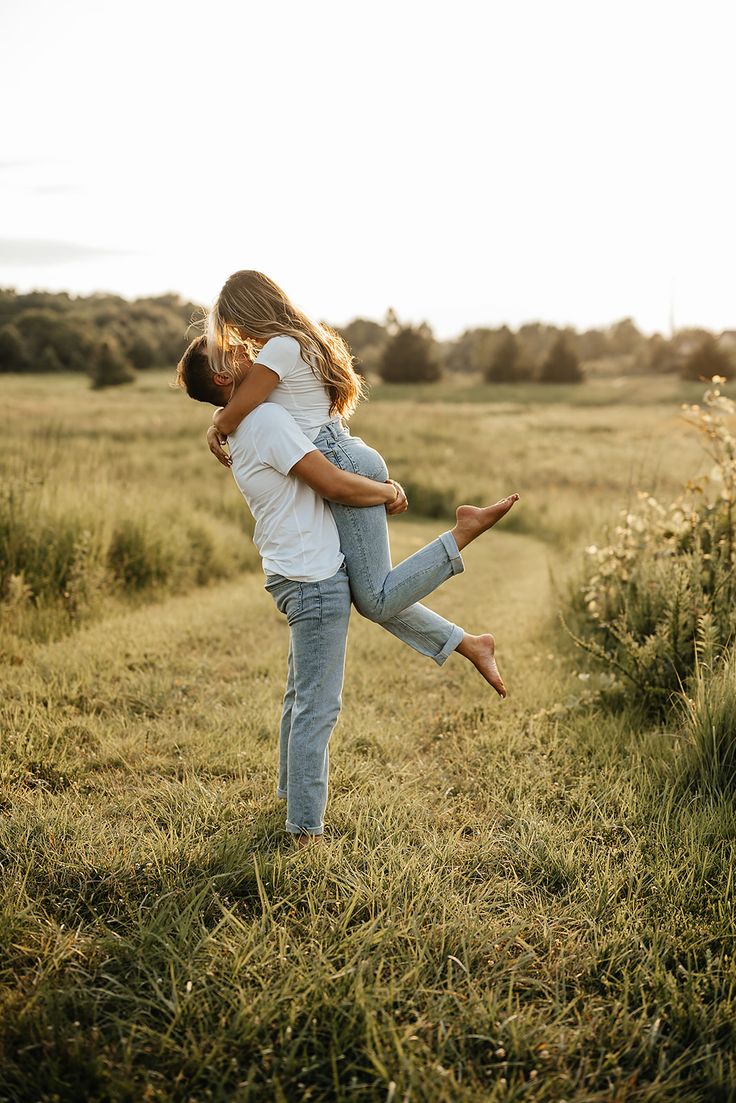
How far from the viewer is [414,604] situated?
10.8 ft

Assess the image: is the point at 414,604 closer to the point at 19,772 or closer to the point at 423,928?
the point at 423,928

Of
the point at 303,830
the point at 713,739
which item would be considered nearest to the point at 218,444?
the point at 303,830

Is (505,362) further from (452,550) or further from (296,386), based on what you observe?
(296,386)

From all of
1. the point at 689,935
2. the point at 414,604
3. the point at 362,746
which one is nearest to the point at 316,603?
the point at 414,604

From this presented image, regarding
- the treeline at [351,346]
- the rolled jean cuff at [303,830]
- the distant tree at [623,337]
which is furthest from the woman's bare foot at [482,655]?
the distant tree at [623,337]

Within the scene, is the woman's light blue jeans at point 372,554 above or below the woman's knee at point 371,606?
above

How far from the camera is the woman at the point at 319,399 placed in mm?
2930

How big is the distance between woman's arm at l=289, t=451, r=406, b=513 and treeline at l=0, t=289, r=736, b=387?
39553mm

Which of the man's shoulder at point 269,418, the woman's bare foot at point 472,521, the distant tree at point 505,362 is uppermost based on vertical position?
the distant tree at point 505,362

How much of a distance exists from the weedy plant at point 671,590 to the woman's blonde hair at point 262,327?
2.23 meters

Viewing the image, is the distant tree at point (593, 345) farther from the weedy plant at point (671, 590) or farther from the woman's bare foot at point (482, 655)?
the woman's bare foot at point (482, 655)

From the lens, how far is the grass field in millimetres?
2043

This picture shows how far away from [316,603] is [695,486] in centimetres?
336

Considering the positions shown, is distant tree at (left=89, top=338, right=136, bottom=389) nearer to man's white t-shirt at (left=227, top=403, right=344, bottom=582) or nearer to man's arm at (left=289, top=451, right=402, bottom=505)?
man's white t-shirt at (left=227, top=403, right=344, bottom=582)
